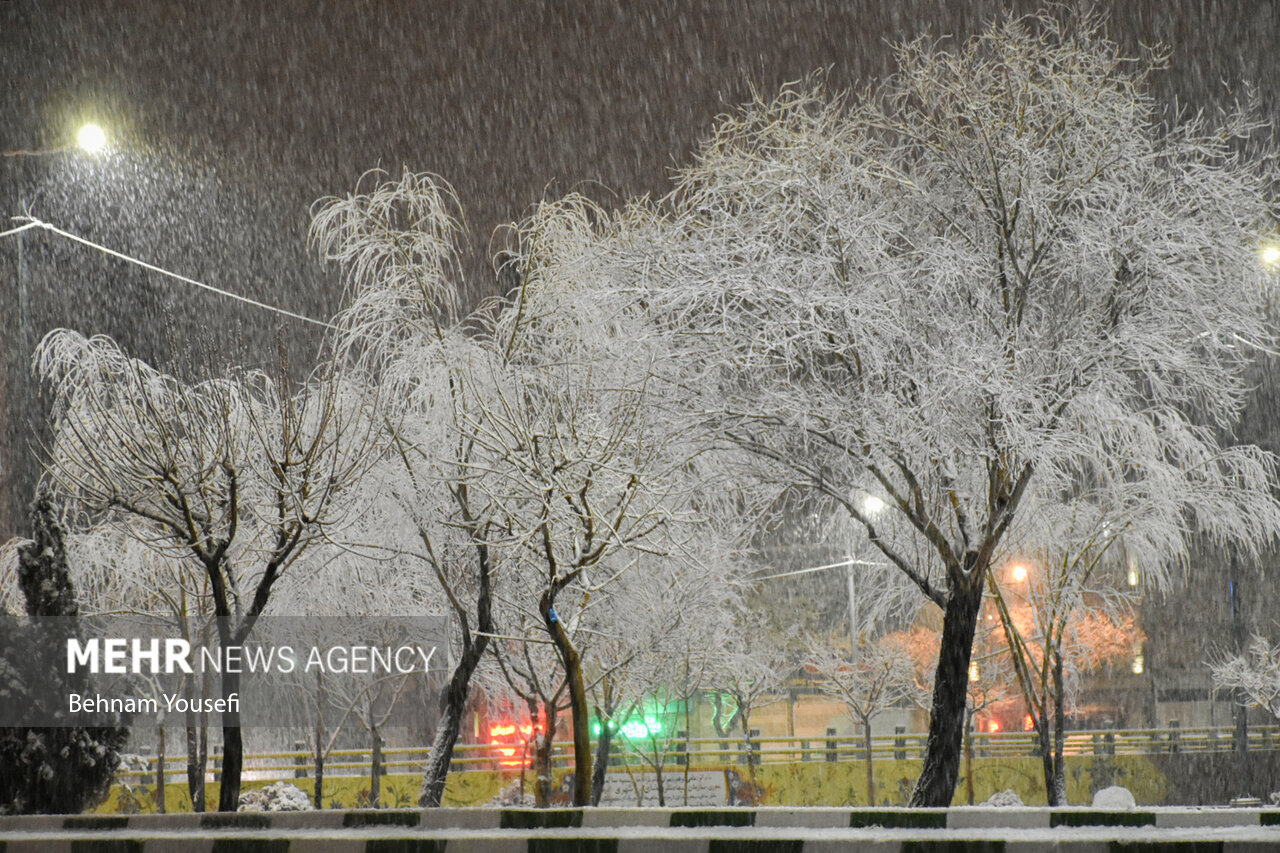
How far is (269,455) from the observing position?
47.1 feet

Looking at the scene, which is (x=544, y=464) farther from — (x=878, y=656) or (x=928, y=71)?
(x=878, y=656)

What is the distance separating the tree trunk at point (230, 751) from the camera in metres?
14.5

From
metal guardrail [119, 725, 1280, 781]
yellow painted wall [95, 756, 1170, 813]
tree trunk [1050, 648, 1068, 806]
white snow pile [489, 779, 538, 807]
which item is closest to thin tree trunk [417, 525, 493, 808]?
tree trunk [1050, 648, 1068, 806]

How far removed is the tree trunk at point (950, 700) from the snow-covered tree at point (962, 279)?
1.1 inches

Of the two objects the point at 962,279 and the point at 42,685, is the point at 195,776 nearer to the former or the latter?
the point at 42,685

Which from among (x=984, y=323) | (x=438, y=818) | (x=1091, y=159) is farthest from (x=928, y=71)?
(x=438, y=818)

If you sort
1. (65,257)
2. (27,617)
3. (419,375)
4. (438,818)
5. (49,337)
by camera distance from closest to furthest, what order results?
Answer: (438,818)
(419,375)
(49,337)
(27,617)
(65,257)

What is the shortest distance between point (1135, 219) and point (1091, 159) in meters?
0.85

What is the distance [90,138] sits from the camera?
23406 millimetres

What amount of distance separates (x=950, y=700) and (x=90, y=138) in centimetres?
1797

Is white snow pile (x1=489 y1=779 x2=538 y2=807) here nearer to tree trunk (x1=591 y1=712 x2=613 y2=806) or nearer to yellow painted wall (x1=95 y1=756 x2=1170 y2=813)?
yellow painted wall (x1=95 y1=756 x2=1170 y2=813)

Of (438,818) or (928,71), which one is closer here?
(438,818)

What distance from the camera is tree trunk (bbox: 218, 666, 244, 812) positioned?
47.6ft

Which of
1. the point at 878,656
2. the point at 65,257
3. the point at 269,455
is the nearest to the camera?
the point at 269,455
